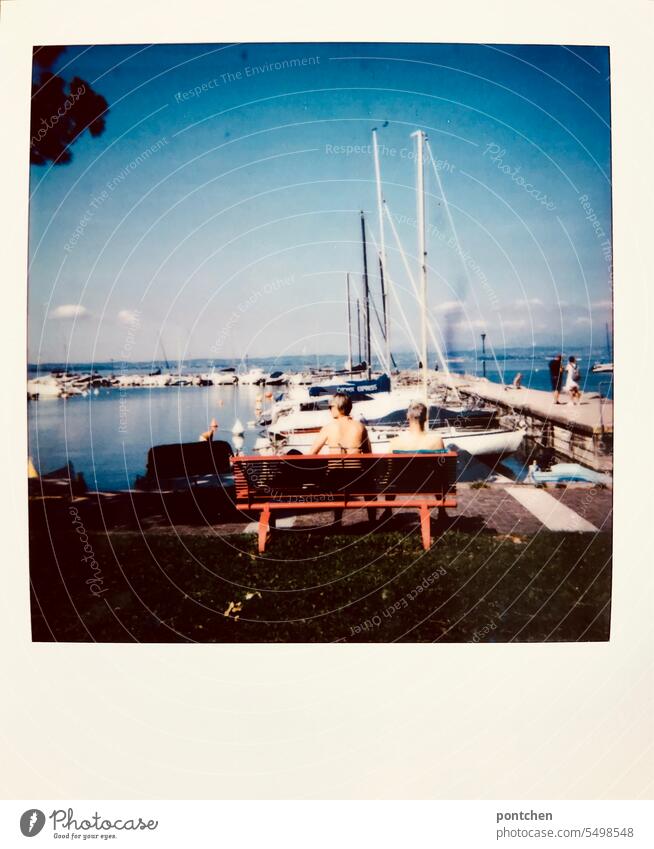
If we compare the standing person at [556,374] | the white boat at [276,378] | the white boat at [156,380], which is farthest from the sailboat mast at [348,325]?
the standing person at [556,374]

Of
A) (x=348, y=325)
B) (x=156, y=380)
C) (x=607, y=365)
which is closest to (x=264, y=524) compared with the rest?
(x=156, y=380)

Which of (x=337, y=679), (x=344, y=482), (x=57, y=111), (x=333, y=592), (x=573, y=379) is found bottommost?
(x=337, y=679)

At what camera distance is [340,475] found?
322 centimetres

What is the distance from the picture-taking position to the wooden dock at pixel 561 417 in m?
3.18

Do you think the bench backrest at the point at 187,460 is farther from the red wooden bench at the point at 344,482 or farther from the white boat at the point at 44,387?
the white boat at the point at 44,387

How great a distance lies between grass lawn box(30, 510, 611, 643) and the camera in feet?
10.3

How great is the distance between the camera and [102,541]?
10.6 ft

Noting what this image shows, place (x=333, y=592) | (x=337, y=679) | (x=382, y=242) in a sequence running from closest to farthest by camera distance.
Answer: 1. (x=337, y=679)
2. (x=333, y=592)
3. (x=382, y=242)

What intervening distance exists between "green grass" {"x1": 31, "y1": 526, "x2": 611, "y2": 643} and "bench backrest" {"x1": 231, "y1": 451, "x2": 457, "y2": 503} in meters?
0.31

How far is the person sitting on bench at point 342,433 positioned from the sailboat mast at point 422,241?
1.48ft

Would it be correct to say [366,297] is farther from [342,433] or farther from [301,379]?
[342,433]

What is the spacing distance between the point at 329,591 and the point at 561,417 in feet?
5.26

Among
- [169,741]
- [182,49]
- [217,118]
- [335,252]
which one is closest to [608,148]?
[335,252]

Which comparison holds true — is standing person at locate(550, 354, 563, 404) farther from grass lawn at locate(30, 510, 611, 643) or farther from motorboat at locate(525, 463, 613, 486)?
grass lawn at locate(30, 510, 611, 643)
